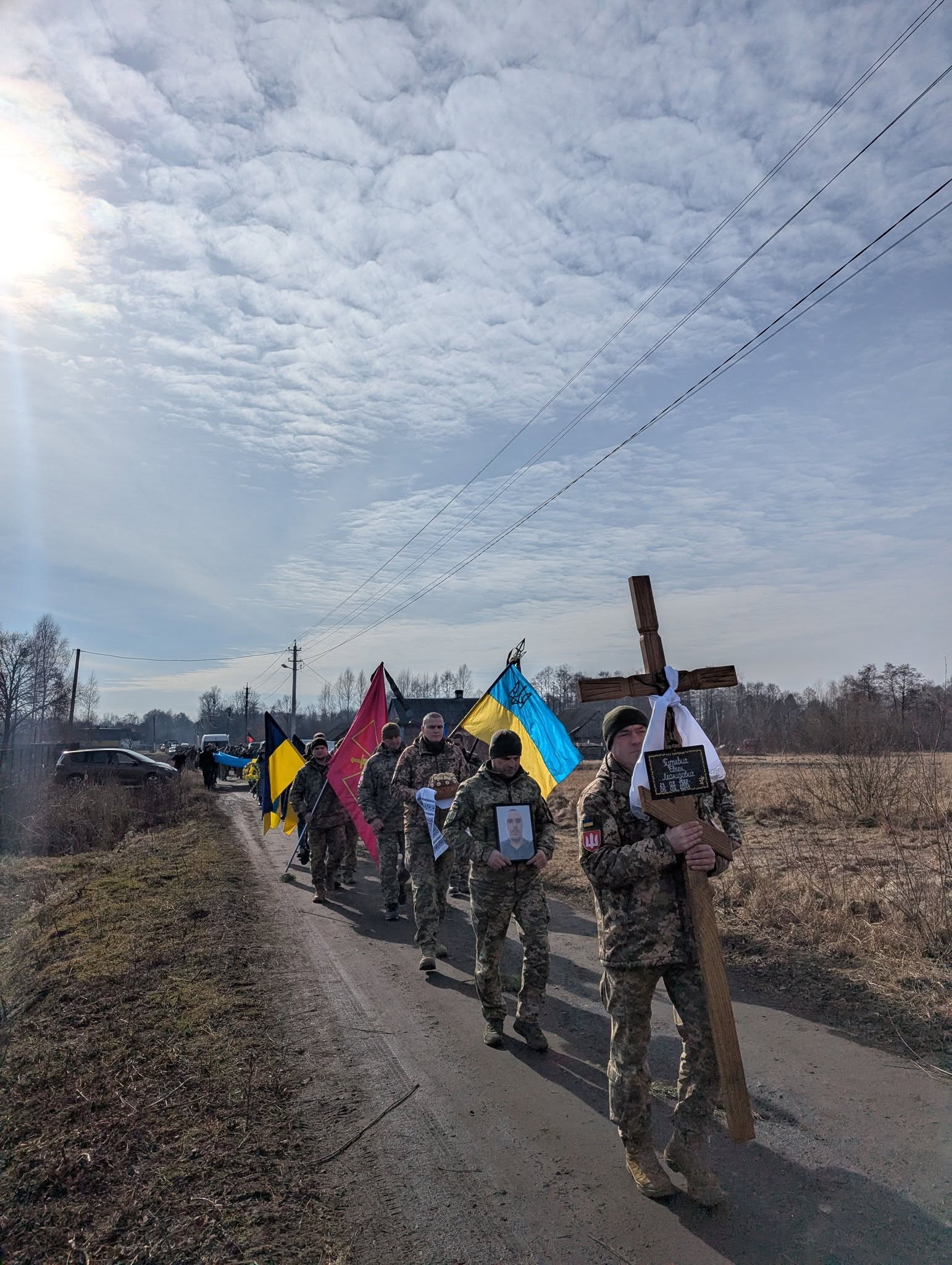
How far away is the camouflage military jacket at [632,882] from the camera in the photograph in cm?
371

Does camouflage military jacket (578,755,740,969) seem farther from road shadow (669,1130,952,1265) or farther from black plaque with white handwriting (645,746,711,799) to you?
road shadow (669,1130,952,1265)

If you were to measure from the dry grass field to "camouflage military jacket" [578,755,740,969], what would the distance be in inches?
→ 97.2

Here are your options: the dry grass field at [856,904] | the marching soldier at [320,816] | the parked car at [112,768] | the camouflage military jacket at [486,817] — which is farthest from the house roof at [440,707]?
the camouflage military jacket at [486,817]

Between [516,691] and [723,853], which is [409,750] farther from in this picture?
[723,853]

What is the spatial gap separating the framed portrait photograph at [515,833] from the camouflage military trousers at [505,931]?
0.11m

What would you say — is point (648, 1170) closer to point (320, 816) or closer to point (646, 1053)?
point (646, 1053)

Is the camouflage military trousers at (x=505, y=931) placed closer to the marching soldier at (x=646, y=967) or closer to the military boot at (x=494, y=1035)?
the military boot at (x=494, y=1035)

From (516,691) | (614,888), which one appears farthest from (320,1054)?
(516,691)

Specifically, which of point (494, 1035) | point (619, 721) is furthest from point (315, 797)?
point (619, 721)

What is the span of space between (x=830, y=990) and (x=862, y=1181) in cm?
278

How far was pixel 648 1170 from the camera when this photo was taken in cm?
364

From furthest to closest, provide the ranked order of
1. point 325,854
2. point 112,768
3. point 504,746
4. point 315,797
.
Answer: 1. point 112,768
2. point 315,797
3. point 325,854
4. point 504,746

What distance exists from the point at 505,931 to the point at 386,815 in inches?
161

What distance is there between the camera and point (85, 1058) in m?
5.48
